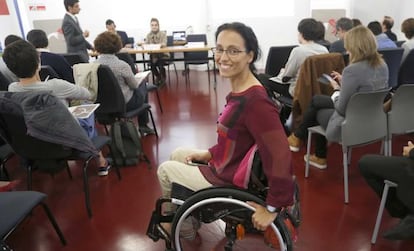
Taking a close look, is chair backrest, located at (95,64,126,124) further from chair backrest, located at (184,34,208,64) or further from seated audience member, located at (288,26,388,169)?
chair backrest, located at (184,34,208,64)

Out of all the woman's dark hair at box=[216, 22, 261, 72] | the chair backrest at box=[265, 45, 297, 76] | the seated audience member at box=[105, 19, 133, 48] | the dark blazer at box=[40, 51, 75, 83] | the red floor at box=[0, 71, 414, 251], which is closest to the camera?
the woman's dark hair at box=[216, 22, 261, 72]

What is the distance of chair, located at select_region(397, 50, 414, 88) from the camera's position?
2.96 meters

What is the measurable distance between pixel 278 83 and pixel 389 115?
114cm

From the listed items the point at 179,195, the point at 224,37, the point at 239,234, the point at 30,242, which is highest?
the point at 224,37

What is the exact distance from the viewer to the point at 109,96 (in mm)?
2717

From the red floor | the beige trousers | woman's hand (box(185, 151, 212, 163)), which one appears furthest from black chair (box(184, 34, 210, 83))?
the beige trousers

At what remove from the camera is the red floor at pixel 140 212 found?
187cm

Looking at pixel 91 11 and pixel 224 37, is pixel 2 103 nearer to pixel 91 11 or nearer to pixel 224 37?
pixel 224 37

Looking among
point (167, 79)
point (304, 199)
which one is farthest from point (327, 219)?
point (167, 79)

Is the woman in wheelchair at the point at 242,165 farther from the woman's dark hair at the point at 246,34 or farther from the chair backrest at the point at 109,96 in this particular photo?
the chair backrest at the point at 109,96

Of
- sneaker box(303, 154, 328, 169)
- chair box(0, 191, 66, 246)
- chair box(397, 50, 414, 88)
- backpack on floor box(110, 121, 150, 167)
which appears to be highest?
chair box(397, 50, 414, 88)

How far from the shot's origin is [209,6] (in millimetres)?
6633

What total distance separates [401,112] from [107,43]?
2.33 meters

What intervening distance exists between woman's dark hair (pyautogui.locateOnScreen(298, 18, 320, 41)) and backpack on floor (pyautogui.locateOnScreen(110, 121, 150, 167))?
1712 mm
